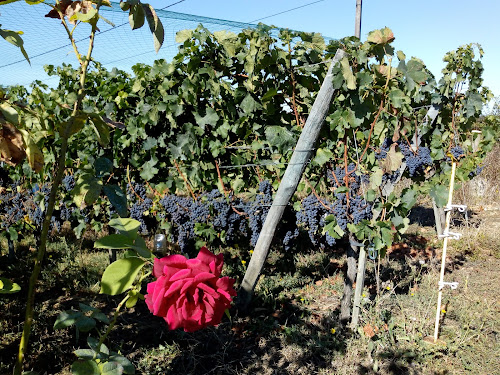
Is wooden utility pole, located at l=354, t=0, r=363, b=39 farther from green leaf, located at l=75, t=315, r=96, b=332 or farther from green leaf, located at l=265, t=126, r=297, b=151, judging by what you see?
green leaf, located at l=75, t=315, r=96, b=332

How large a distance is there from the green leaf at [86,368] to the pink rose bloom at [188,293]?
6.7 inches

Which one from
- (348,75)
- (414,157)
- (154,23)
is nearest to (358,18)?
(414,157)

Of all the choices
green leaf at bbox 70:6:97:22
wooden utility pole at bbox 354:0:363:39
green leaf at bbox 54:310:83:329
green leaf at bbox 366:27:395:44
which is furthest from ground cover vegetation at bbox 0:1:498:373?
wooden utility pole at bbox 354:0:363:39

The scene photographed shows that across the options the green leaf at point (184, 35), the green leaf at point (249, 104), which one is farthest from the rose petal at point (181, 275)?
the green leaf at point (184, 35)

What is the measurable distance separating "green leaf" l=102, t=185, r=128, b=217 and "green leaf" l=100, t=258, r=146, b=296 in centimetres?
9

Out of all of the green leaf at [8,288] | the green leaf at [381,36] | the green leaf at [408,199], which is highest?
the green leaf at [381,36]

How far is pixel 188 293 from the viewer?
2.11 ft

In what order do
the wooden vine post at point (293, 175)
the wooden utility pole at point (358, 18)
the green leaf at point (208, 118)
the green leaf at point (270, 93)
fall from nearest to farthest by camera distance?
the wooden vine post at point (293, 175) < the green leaf at point (270, 93) < the green leaf at point (208, 118) < the wooden utility pole at point (358, 18)

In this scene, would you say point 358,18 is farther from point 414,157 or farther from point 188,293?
point 188,293

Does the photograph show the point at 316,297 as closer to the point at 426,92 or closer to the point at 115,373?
the point at 426,92

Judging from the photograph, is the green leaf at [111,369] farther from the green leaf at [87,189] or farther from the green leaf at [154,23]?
the green leaf at [154,23]

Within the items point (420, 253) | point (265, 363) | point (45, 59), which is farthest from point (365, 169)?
point (45, 59)

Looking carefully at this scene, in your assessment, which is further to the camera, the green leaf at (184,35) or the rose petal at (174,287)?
the green leaf at (184,35)

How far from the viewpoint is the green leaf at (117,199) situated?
708mm
